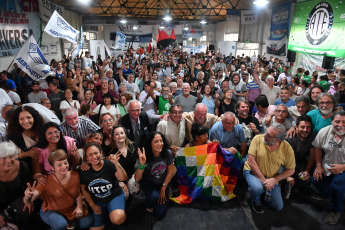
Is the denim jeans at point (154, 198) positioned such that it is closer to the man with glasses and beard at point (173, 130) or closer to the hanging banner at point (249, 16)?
the man with glasses and beard at point (173, 130)

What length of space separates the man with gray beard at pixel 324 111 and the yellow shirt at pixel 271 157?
92 centimetres

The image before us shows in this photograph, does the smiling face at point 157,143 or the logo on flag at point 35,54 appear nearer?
the smiling face at point 157,143

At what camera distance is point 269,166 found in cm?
346

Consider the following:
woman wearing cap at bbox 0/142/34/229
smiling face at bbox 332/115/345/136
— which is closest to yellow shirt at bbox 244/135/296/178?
smiling face at bbox 332/115/345/136

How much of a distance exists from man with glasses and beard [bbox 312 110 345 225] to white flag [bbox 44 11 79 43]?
694 cm

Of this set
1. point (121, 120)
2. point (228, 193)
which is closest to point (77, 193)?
point (121, 120)

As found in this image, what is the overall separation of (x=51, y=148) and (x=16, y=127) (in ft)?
2.11

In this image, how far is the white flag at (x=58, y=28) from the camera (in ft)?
20.7

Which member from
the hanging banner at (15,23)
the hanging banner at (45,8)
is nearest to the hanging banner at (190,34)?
the hanging banner at (45,8)

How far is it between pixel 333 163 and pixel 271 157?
0.97 metres

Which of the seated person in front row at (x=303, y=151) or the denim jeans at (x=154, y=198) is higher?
the seated person in front row at (x=303, y=151)

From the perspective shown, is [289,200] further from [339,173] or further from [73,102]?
[73,102]

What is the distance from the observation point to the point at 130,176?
3.86 m

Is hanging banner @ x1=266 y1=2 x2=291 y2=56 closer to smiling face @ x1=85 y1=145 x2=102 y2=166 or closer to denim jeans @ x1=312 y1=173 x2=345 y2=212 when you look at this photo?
denim jeans @ x1=312 y1=173 x2=345 y2=212
